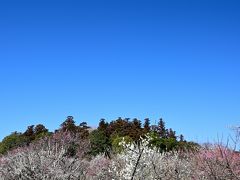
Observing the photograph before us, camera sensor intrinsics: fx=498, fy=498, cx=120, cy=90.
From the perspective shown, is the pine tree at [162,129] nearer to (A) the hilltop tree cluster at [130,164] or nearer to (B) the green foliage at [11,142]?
(A) the hilltop tree cluster at [130,164]

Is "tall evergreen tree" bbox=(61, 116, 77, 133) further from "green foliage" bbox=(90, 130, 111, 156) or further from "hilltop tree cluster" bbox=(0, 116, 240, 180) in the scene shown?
"hilltop tree cluster" bbox=(0, 116, 240, 180)

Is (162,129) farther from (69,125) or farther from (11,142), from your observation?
(11,142)

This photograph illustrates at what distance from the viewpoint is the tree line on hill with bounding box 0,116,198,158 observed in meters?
54.5

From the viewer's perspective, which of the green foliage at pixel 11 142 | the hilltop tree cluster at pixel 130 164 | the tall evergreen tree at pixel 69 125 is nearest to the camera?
the hilltop tree cluster at pixel 130 164

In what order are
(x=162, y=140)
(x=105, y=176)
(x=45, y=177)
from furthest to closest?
1. (x=162, y=140)
2. (x=105, y=176)
3. (x=45, y=177)

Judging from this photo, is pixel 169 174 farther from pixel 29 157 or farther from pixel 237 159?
pixel 29 157

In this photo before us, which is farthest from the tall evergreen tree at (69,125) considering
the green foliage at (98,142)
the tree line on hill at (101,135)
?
the green foliage at (98,142)

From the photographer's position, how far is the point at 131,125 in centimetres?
6444

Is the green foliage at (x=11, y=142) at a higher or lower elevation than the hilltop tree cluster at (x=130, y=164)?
higher

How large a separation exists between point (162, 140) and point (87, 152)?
8.13m

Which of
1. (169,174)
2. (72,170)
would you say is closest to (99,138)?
(169,174)

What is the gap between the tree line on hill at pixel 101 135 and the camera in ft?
179

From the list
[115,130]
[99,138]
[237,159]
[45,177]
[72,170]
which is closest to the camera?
[45,177]

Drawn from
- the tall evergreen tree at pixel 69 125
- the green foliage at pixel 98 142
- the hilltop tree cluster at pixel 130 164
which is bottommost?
the hilltop tree cluster at pixel 130 164
